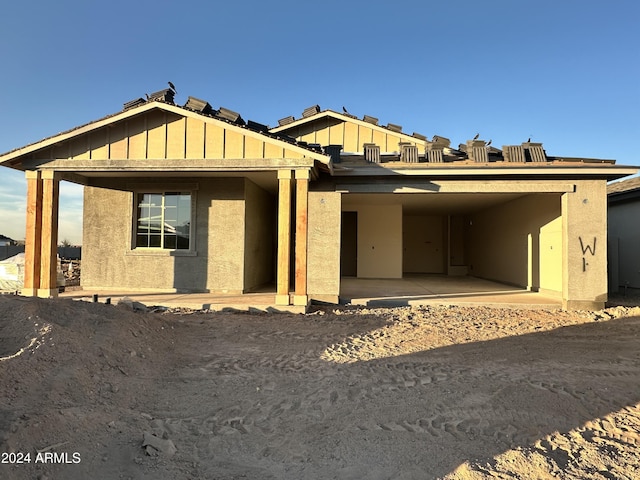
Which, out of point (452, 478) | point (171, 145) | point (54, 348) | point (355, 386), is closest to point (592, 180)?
point (355, 386)

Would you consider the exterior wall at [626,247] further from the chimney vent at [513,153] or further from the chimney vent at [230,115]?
the chimney vent at [230,115]

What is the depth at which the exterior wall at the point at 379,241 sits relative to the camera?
1439 cm

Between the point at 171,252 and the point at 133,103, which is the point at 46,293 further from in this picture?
the point at 133,103

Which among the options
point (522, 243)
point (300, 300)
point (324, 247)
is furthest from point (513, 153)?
point (300, 300)

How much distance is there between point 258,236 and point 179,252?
7.42 ft

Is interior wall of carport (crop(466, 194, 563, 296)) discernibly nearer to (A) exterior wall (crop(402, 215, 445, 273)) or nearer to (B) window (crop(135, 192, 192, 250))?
(A) exterior wall (crop(402, 215, 445, 273))

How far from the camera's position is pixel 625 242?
12578 millimetres

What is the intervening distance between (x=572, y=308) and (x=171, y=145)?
922 cm

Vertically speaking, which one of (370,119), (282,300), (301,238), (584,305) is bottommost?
(584,305)

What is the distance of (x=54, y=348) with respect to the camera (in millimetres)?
4043

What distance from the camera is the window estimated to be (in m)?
10.0

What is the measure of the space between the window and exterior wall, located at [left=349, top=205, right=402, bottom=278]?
6325mm

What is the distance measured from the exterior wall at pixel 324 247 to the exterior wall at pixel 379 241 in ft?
17.5

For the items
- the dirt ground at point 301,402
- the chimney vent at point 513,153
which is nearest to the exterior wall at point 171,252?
the dirt ground at point 301,402
